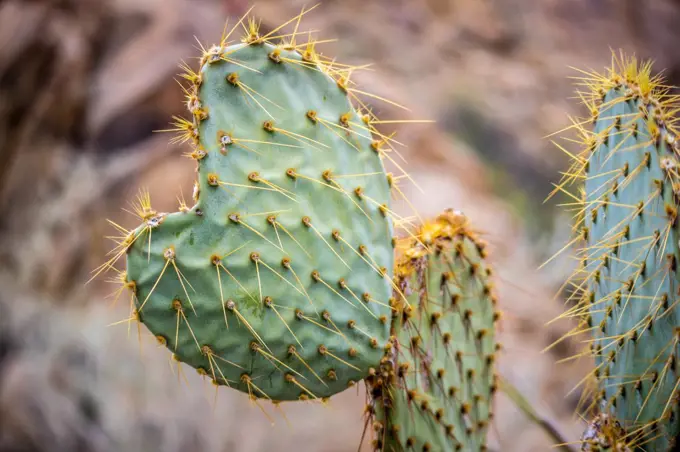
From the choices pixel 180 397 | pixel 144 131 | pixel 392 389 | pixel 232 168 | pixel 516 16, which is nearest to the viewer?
pixel 232 168

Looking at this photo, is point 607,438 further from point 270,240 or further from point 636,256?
point 270,240

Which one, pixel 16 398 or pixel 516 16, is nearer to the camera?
pixel 16 398

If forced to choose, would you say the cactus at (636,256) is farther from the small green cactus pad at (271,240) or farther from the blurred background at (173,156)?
the blurred background at (173,156)

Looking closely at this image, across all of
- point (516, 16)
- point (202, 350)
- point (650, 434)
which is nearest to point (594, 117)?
point (650, 434)

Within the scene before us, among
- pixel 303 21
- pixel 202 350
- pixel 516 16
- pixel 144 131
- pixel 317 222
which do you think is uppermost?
pixel 516 16

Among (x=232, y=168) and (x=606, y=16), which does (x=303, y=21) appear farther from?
(x=232, y=168)

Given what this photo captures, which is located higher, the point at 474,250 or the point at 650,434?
the point at 474,250
